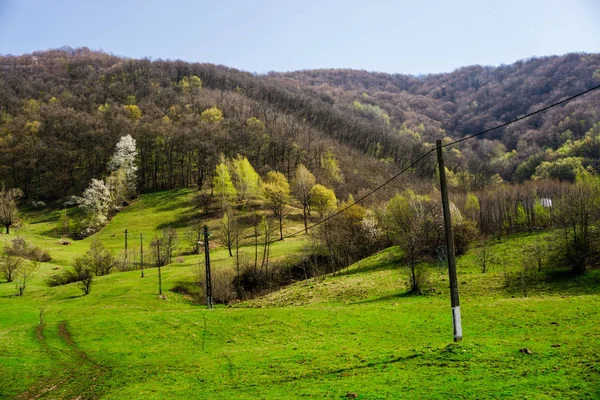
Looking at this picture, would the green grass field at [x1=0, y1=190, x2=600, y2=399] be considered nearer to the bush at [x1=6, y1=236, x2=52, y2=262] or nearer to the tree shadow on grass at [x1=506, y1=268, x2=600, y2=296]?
the tree shadow on grass at [x1=506, y1=268, x2=600, y2=296]

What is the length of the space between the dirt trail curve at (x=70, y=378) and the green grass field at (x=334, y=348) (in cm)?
10

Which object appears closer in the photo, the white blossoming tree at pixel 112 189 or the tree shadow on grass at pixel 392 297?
the tree shadow on grass at pixel 392 297

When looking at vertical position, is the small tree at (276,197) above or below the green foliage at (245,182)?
below

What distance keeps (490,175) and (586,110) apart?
7180 cm

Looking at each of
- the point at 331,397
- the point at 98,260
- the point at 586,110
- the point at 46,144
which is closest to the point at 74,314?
the point at 98,260

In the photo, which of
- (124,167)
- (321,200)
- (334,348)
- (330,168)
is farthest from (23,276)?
(330,168)

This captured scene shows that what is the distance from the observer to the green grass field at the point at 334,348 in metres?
15.0

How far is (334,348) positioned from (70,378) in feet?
49.2

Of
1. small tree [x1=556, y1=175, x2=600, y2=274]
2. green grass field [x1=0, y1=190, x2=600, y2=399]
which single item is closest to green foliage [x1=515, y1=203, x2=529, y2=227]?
small tree [x1=556, y1=175, x2=600, y2=274]

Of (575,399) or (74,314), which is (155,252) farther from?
(575,399)

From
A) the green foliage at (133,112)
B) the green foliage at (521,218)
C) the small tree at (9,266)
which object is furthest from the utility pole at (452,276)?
the green foliage at (133,112)

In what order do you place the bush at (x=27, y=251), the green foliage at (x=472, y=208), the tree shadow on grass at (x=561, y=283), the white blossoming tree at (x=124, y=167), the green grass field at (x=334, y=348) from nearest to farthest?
the green grass field at (x=334, y=348) < the tree shadow on grass at (x=561, y=283) < the bush at (x=27, y=251) < the green foliage at (x=472, y=208) < the white blossoming tree at (x=124, y=167)

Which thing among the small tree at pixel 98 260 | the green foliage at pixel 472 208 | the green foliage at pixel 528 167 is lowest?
the small tree at pixel 98 260

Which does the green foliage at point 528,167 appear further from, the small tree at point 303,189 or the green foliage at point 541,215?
the small tree at point 303,189
